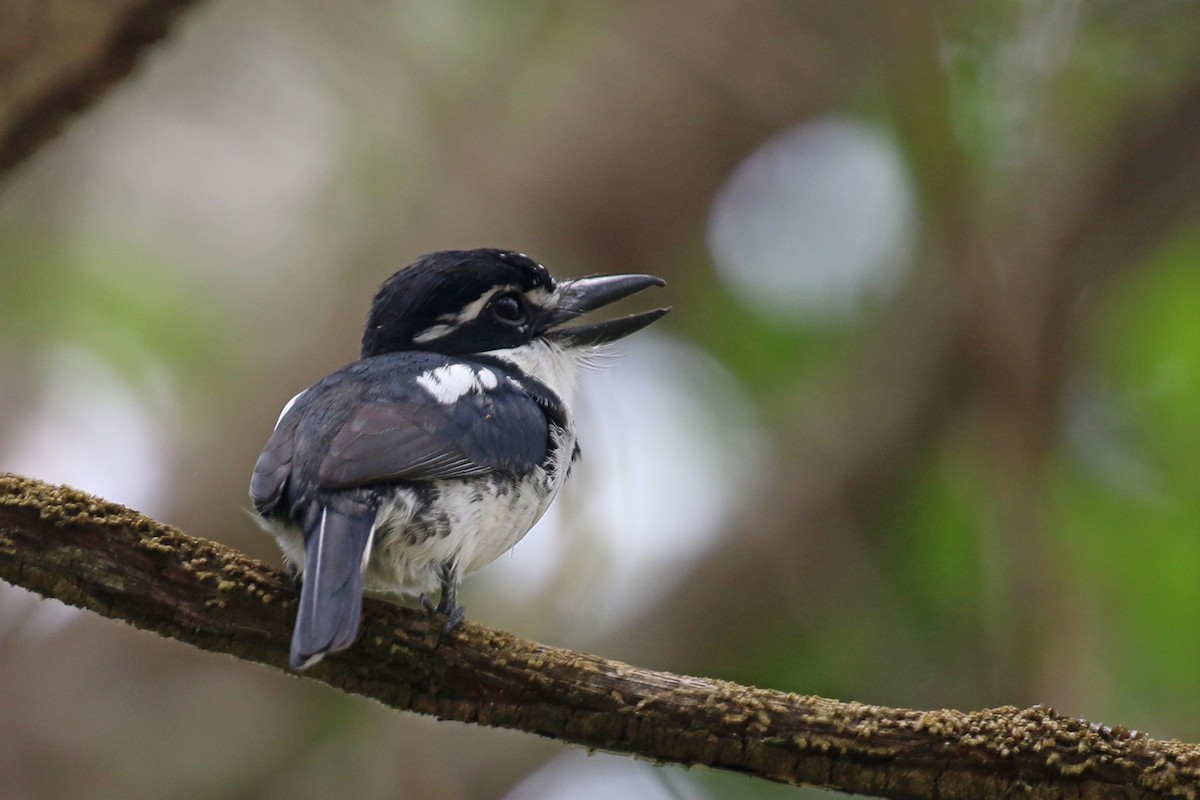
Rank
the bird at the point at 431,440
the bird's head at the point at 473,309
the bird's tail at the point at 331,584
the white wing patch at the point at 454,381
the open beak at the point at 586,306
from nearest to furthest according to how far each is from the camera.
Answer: the bird's tail at the point at 331,584 → the bird at the point at 431,440 → the white wing patch at the point at 454,381 → the bird's head at the point at 473,309 → the open beak at the point at 586,306

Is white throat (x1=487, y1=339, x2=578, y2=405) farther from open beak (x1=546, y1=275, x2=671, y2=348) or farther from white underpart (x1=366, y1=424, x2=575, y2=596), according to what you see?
white underpart (x1=366, y1=424, x2=575, y2=596)

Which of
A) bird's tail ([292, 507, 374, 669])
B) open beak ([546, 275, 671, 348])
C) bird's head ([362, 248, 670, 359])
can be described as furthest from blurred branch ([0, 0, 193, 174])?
open beak ([546, 275, 671, 348])

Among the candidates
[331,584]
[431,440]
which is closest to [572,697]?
[331,584]

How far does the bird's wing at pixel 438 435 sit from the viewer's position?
2.70 meters

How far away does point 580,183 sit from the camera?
5379mm

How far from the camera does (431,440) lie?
9.45 feet

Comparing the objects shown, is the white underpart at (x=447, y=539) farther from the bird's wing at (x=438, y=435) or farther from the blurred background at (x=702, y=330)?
the blurred background at (x=702, y=330)

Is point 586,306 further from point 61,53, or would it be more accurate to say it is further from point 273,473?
point 61,53

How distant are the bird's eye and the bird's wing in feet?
1.28

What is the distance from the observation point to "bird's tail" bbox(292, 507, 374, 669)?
2176mm

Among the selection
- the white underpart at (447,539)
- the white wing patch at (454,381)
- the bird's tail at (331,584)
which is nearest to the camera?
the bird's tail at (331,584)

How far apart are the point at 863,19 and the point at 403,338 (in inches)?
97.7

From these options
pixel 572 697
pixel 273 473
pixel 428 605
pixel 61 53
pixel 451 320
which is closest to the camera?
pixel 61 53

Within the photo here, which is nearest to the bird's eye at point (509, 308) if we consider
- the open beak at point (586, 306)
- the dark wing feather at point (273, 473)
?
the open beak at point (586, 306)
